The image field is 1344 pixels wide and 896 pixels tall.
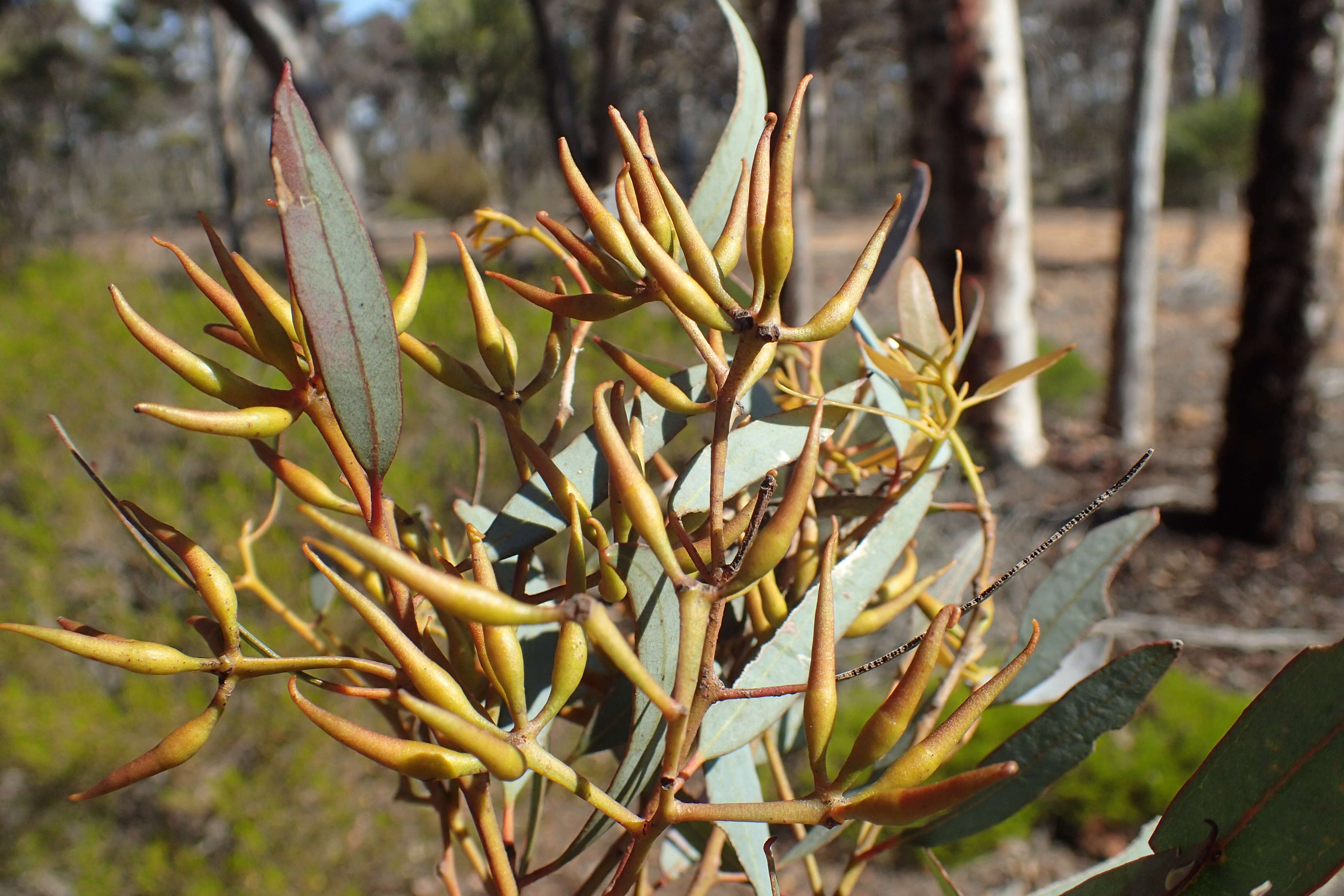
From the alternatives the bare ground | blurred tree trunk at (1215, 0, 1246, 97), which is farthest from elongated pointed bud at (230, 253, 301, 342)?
Result: blurred tree trunk at (1215, 0, 1246, 97)

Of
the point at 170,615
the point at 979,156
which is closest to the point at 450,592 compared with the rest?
the point at 170,615

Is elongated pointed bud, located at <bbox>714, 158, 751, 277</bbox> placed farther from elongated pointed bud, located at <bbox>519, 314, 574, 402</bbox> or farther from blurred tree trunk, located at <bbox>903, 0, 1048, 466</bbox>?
blurred tree trunk, located at <bbox>903, 0, 1048, 466</bbox>

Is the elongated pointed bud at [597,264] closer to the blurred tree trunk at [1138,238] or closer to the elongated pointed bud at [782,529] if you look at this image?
the elongated pointed bud at [782,529]

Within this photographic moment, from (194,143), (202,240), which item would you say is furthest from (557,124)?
(194,143)

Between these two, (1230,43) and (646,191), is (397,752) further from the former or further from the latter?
(1230,43)

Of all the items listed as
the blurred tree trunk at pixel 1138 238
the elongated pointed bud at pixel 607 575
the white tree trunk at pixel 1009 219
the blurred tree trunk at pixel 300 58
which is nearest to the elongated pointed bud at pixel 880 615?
the elongated pointed bud at pixel 607 575

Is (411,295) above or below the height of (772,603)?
above
